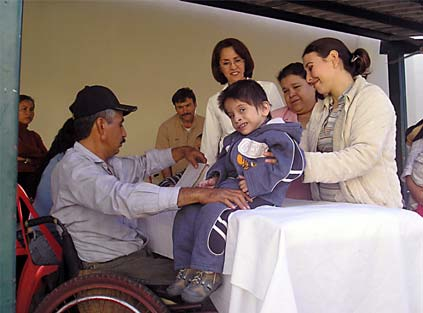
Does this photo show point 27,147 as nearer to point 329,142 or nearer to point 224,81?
point 224,81

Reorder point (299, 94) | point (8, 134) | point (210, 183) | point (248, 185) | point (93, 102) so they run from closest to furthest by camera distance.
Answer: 1. point (8, 134)
2. point (248, 185)
3. point (210, 183)
4. point (93, 102)
5. point (299, 94)

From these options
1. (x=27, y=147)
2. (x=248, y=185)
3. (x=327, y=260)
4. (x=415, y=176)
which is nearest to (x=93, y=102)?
(x=248, y=185)

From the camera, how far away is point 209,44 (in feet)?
21.0

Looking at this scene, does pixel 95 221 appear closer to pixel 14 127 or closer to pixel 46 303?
pixel 46 303

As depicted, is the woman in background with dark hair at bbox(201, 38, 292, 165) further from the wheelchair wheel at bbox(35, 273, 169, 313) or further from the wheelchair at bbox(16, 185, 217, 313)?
the wheelchair wheel at bbox(35, 273, 169, 313)

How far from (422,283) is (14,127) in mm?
1479

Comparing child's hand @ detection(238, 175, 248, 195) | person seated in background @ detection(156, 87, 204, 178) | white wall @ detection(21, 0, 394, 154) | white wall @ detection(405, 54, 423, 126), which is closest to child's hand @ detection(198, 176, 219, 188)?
child's hand @ detection(238, 175, 248, 195)

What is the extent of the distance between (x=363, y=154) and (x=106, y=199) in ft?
3.34

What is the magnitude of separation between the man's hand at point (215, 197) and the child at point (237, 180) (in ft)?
0.07

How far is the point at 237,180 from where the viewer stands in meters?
2.02

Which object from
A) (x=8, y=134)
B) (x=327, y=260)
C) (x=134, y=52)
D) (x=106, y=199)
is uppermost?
(x=134, y=52)

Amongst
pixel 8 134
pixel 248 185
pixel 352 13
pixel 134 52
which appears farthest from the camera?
pixel 134 52

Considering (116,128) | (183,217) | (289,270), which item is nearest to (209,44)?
(116,128)

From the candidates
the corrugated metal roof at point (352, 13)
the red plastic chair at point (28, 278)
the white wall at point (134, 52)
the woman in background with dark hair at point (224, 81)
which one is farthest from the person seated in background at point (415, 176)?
the white wall at point (134, 52)
